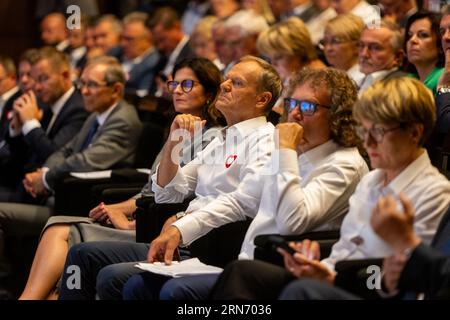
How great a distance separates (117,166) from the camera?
502cm

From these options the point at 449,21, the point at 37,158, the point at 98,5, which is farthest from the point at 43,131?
the point at 98,5

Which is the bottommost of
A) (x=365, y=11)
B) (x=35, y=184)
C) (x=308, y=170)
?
(x=35, y=184)

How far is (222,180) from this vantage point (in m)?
3.65

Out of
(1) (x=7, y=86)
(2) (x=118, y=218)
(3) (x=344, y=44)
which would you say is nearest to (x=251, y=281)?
(2) (x=118, y=218)

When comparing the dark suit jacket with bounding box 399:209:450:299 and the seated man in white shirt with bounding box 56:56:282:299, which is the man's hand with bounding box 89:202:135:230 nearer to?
the seated man in white shirt with bounding box 56:56:282:299

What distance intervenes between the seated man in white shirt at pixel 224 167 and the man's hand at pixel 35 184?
1.35 metres

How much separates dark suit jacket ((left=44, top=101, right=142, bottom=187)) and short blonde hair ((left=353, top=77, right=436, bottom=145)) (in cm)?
232

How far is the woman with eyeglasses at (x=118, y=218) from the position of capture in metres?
3.90

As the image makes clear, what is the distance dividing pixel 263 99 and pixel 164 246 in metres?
0.71

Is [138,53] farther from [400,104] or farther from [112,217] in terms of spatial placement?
[400,104]

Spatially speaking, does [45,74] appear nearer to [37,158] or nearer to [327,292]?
[37,158]

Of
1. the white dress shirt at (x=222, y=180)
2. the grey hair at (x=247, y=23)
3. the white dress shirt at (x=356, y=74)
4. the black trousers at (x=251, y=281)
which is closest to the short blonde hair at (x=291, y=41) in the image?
the white dress shirt at (x=356, y=74)

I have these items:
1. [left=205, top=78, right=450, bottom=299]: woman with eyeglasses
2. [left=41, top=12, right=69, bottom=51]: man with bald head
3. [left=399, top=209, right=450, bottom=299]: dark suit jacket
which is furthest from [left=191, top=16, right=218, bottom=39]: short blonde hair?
[left=399, top=209, right=450, bottom=299]: dark suit jacket

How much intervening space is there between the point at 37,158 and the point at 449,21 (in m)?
2.44
